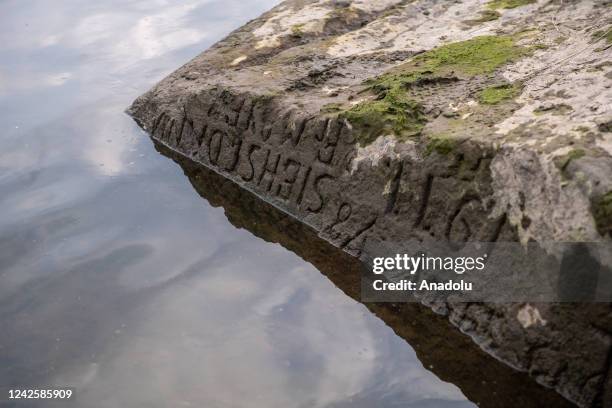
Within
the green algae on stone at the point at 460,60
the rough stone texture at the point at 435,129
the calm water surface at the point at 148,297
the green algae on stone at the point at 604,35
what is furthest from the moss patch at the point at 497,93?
the calm water surface at the point at 148,297

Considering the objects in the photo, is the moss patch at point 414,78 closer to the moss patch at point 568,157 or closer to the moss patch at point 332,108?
the moss patch at point 332,108

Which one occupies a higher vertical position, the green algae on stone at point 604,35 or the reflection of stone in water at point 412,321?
the green algae on stone at point 604,35

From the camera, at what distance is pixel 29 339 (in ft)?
9.82

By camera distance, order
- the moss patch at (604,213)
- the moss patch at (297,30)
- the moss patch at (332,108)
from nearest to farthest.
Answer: the moss patch at (604,213)
the moss patch at (332,108)
the moss patch at (297,30)

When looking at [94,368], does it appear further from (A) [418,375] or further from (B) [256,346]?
Result: (A) [418,375]

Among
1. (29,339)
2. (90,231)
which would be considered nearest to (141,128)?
(90,231)

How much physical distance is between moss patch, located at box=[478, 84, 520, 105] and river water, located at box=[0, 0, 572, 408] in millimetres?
944

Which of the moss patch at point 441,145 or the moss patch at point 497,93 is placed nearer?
the moss patch at point 441,145

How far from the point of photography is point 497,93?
130 inches

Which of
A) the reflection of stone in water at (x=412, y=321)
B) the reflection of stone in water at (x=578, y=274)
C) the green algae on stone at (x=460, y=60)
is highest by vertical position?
the green algae on stone at (x=460, y=60)

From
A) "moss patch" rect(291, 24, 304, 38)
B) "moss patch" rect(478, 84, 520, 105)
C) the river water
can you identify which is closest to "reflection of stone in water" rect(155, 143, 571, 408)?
the river water

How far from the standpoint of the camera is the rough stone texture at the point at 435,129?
2.60 m

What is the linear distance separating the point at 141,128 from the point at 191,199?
1.01m

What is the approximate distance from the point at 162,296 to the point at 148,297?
0.06 meters
